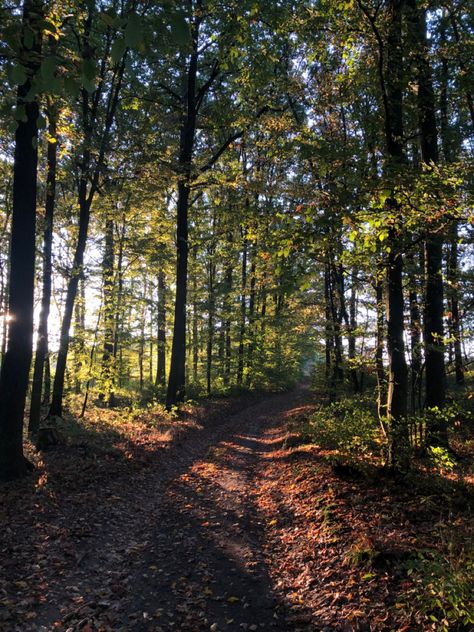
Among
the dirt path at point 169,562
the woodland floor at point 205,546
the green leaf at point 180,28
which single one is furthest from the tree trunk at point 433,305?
the green leaf at point 180,28

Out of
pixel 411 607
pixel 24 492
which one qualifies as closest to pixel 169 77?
pixel 24 492

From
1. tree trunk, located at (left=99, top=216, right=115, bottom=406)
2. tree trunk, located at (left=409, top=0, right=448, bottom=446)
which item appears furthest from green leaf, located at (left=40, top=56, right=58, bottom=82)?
tree trunk, located at (left=99, top=216, right=115, bottom=406)

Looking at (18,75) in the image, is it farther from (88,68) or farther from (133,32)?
(133,32)

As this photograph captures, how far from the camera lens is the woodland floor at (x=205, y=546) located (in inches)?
171

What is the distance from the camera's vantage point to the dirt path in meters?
4.40

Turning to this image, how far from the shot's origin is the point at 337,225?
522cm

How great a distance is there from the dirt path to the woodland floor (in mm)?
20

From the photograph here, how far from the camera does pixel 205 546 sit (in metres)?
5.99

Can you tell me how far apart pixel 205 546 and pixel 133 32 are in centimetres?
623

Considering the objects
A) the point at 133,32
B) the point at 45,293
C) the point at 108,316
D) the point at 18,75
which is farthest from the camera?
the point at 108,316

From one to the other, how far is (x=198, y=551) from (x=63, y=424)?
7.43 m

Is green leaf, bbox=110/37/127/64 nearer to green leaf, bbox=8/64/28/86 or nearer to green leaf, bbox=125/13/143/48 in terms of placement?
green leaf, bbox=125/13/143/48

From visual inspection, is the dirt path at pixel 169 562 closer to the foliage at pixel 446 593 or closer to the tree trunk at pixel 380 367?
the foliage at pixel 446 593

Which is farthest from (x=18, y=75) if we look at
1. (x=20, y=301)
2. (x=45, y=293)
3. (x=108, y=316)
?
(x=108, y=316)
